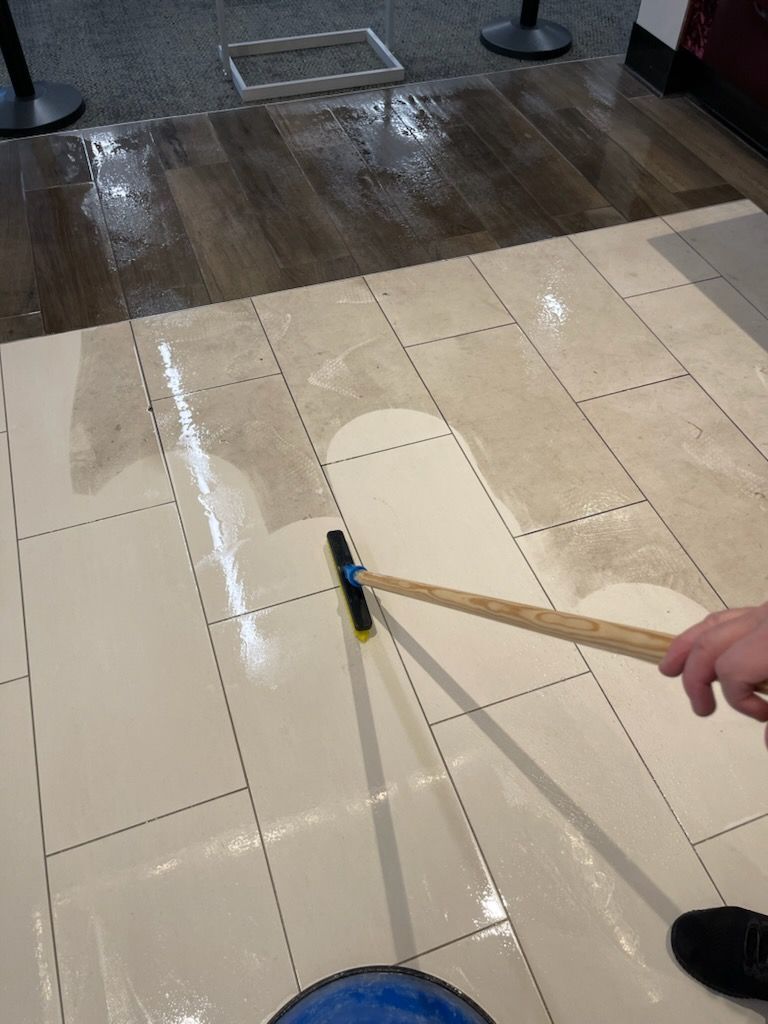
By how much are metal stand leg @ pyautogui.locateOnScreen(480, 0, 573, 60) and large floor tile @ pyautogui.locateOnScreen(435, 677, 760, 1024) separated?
9.62ft

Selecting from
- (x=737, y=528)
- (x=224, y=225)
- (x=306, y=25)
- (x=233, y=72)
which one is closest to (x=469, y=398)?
(x=737, y=528)

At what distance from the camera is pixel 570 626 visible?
948 mm

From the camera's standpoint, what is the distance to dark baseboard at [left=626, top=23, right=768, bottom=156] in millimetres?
→ 2996

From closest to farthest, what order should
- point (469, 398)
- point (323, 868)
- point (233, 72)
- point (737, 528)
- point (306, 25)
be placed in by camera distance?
point (323, 868) < point (737, 528) < point (469, 398) < point (233, 72) < point (306, 25)

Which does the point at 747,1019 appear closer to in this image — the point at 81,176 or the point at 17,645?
the point at 17,645

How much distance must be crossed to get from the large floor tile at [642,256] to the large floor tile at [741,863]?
5.09ft

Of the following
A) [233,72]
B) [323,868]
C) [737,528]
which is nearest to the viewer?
[323,868]

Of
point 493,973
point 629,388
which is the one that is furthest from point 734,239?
point 493,973

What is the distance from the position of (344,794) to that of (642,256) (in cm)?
188

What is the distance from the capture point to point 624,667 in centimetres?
161

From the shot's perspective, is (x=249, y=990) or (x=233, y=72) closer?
(x=249, y=990)

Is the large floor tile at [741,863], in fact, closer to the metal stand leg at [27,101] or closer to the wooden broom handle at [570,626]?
the wooden broom handle at [570,626]

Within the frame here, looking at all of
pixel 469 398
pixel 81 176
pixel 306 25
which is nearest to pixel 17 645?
pixel 469 398

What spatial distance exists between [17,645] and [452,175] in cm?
208
